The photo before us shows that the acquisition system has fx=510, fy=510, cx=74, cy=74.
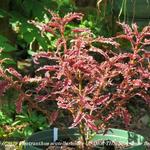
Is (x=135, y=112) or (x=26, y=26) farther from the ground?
(x=26, y=26)

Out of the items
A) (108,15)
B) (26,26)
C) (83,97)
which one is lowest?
(83,97)

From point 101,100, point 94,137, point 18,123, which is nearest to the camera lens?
point 101,100

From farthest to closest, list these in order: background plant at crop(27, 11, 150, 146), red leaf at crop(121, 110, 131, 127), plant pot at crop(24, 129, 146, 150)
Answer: plant pot at crop(24, 129, 146, 150) → red leaf at crop(121, 110, 131, 127) → background plant at crop(27, 11, 150, 146)

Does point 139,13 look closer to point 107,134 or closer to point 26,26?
point 26,26

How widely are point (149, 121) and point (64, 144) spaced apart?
202cm

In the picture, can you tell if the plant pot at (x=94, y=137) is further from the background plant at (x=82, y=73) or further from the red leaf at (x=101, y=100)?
the red leaf at (x=101, y=100)

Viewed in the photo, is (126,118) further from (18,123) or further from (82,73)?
(18,123)

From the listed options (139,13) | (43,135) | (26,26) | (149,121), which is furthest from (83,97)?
(139,13)

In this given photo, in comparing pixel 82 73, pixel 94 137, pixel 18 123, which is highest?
pixel 82 73

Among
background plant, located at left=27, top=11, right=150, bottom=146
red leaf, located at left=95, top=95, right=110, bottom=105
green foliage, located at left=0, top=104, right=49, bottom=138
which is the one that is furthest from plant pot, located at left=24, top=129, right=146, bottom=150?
green foliage, located at left=0, top=104, right=49, bottom=138

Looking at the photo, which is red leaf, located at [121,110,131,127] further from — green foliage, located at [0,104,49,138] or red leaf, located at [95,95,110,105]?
green foliage, located at [0,104,49,138]

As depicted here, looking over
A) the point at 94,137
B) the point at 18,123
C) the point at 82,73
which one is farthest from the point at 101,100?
the point at 18,123

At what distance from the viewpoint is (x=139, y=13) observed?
637 cm

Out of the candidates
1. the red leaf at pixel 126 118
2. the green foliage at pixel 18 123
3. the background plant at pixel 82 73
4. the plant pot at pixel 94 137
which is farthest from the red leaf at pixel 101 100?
the green foliage at pixel 18 123
